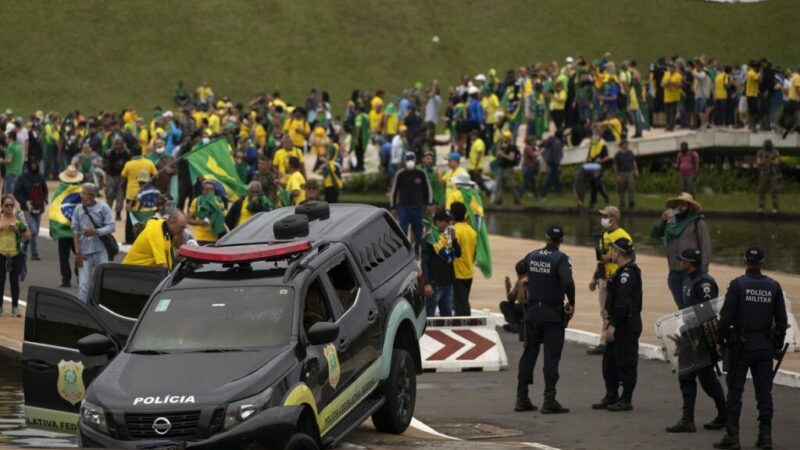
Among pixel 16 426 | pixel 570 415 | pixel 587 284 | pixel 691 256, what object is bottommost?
pixel 16 426

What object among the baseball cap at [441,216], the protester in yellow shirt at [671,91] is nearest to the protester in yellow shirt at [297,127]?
the protester in yellow shirt at [671,91]

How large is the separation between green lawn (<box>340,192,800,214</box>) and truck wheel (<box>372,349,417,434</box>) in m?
23.6

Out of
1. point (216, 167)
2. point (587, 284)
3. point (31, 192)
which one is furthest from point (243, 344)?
point (31, 192)

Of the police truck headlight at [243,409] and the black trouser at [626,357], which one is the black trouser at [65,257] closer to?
the black trouser at [626,357]

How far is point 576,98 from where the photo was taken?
43.2 meters

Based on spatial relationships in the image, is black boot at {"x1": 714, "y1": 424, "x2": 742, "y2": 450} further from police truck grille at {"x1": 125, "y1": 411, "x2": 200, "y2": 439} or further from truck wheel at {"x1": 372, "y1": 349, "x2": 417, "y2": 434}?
police truck grille at {"x1": 125, "y1": 411, "x2": 200, "y2": 439}

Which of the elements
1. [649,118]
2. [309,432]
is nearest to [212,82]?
[649,118]

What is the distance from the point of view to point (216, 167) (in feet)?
84.8

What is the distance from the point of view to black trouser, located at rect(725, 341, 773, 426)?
13148mm

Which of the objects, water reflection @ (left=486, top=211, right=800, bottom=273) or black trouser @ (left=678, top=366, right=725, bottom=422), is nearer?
black trouser @ (left=678, top=366, right=725, bottom=422)

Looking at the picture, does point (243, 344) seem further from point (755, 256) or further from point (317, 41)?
point (317, 41)

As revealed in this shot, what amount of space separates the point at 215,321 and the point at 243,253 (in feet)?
2.25

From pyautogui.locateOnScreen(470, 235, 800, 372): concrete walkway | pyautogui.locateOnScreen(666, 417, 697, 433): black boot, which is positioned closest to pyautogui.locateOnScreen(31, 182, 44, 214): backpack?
pyautogui.locateOnScreen(470, 235, 800, 372): concrete walkway

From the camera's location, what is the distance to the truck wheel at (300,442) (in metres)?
11.3
